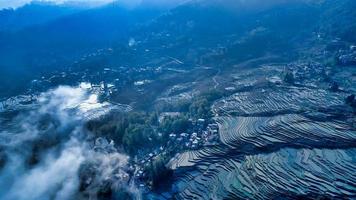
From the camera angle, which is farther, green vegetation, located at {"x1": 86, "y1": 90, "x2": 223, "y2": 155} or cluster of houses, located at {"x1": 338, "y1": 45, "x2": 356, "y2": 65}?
cluster of houses, located at {"x1": 338, "y1": 45, "x2": 356, "y2": 65}

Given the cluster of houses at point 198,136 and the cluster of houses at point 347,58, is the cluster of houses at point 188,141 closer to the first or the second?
the cluster of houses at point 198,136

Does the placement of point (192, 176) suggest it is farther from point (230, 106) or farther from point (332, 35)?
point (332, 35)

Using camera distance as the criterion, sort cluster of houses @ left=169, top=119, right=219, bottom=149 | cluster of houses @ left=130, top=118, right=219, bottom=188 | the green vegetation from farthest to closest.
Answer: the green vegetation
cluster of houses @ left=169, top=119, right=219, bottom=149
cluster of houses @ left=130, top=118, right=219, bottom=188

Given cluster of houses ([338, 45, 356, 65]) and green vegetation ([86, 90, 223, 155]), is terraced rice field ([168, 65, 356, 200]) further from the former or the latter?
cluster of houses ([338, 45, 356, 65])

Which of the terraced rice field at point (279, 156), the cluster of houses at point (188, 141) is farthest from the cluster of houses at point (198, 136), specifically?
the terraced rice field at point (279, 156)

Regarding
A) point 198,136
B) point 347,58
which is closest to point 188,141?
point 198,136

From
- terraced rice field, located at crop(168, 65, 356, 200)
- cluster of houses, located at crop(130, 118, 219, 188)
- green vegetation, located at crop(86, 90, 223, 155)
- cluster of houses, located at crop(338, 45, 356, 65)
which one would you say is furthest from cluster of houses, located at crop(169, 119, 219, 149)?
cluster of houses, located at crop(338, 45, 356, 65)

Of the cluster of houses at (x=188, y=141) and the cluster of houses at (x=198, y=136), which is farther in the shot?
the cluster of houses at (x=198, y=136)

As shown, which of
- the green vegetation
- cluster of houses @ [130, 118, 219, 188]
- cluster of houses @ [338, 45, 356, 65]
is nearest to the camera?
cluster of houses @ [130, 118, 219, 188]

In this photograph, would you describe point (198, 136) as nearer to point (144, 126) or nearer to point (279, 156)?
point (144, 126)

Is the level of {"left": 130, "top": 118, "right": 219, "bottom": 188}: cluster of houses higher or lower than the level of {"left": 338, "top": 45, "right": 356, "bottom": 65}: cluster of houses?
lower

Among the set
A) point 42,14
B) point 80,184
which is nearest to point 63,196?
point 80,184
